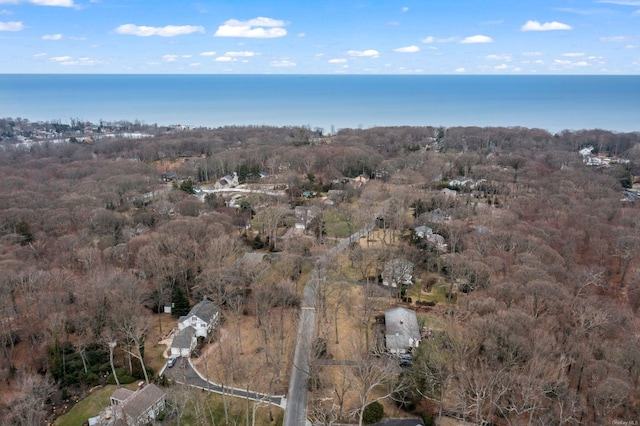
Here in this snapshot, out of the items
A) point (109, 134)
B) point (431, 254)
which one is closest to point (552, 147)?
point (431, 254)

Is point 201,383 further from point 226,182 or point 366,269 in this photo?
point 226,182

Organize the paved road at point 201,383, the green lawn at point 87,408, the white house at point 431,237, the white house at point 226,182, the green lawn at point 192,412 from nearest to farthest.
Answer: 1. the green lawn at point 192,412
2. the green lawn at point 87,408
3. the paved road at point 201,383
4. the white house at point 431,237
5. the white house at point 226,182

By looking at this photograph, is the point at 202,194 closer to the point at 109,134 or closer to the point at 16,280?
the point at 16,280

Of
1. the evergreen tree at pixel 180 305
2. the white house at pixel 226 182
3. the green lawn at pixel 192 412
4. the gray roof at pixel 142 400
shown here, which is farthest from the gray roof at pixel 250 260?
the white house at pixel 226 182

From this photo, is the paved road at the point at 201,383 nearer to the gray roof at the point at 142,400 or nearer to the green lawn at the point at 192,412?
the green lawn at the point at 192,412

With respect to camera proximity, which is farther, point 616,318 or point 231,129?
point 231,129

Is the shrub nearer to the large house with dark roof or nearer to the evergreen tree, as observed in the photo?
the large house with dark roof

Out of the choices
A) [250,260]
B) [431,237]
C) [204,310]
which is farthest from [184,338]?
[431,237]
